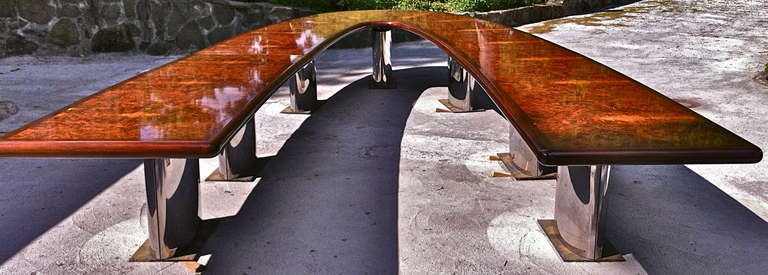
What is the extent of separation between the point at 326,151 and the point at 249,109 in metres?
2.03

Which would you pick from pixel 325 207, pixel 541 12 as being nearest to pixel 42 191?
pixel 325 207

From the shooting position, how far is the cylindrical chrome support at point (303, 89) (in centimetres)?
541

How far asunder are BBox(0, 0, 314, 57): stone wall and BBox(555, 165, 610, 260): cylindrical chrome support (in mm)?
6642

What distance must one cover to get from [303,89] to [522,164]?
7.07 ft

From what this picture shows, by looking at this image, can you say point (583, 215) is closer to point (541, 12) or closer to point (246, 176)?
point (246, 176)

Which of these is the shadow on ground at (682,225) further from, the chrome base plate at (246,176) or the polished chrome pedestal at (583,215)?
the chrome base plate at (246,176)

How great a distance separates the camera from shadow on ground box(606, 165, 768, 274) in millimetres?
A: 2820

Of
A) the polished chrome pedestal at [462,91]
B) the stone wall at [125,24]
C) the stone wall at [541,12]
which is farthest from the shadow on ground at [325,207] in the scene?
the stone wall at [541,12]

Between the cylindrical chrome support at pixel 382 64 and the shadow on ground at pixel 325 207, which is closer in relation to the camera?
the shadow on ground at pixel 325 207

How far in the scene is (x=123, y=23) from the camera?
8695 millimetres

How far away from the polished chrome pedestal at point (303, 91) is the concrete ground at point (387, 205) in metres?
0.14

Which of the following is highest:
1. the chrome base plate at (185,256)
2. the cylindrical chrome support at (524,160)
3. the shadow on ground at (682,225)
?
the cylindrical chrome support at (524,160)

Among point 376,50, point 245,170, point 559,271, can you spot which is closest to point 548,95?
point 559,271

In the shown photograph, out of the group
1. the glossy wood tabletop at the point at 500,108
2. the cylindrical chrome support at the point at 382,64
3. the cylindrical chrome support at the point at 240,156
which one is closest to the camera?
the glossy wood tabletop at the point at 500,108
